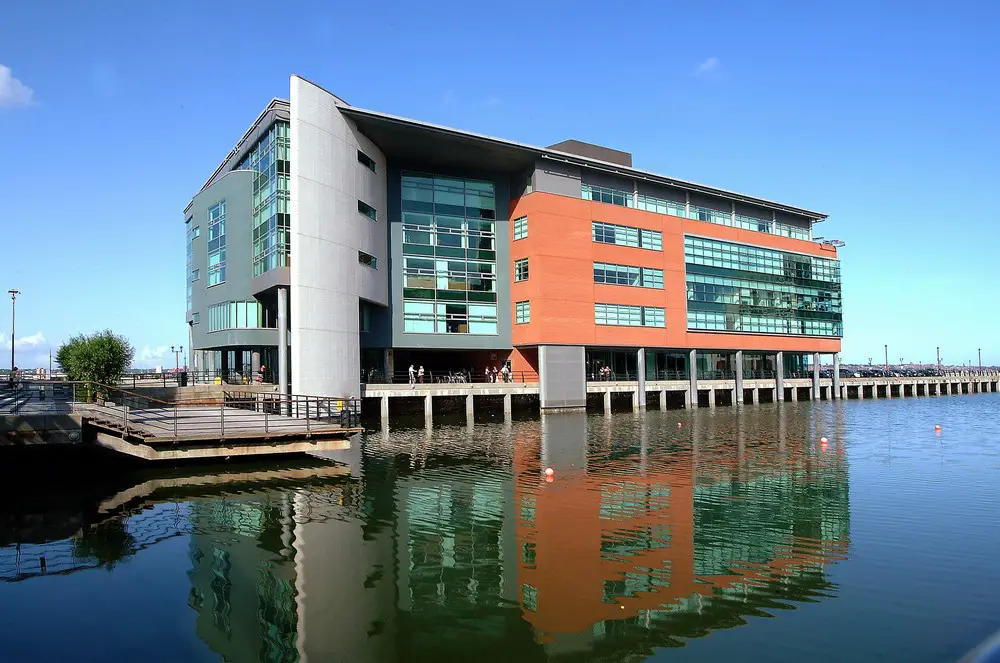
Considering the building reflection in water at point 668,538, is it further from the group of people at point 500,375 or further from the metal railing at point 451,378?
the group of people at point 500,375

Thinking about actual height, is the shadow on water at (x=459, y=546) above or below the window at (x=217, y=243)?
below

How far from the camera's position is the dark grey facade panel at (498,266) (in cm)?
5322

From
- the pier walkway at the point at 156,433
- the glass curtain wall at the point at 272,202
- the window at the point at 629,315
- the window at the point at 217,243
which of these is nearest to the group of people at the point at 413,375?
the glass curtain wall at the point at 272,202

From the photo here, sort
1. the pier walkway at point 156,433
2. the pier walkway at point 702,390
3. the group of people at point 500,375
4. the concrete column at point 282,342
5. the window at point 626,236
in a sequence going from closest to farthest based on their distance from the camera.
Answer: the pier walkway at point 156,433, the concrete column at point 282,342, the pier walkway at point 702,390, the group of people at point 500,375, the window at point 626,236

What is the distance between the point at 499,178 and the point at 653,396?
28444 mm

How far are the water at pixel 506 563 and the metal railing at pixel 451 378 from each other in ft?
90.5

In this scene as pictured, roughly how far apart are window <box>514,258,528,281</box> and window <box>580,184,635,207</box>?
26.4ft

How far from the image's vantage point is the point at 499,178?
192 feet

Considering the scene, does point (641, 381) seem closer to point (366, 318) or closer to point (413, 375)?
point (413, 375)

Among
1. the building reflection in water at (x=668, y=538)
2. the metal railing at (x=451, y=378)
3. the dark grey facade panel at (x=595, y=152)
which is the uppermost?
the dark grey facade panel at (x=595, y=152)

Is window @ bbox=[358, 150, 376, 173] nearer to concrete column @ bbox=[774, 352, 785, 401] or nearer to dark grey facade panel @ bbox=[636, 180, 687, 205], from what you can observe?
dark grey facade panel @ bbox=[636, 180, 687, 205]

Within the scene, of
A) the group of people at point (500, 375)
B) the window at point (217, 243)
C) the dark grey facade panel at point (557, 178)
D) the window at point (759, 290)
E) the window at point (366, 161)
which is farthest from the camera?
the window at point (759, 290)

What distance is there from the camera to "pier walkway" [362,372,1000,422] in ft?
166

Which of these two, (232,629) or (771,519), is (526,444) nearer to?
(771,519)
